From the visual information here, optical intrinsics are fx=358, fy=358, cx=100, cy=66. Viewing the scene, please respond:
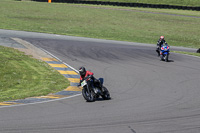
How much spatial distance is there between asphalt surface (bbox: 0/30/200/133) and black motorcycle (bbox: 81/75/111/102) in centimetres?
30

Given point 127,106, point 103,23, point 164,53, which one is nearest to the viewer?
point 127,106

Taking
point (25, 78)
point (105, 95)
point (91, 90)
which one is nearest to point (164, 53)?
point (25, 78)

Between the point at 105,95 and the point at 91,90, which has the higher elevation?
the point at 91,90

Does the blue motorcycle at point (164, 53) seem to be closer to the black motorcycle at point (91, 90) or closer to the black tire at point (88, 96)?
the black motorcycle at point (91, 90)

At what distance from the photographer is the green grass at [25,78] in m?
16.2

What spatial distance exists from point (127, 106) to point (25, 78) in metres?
7.47

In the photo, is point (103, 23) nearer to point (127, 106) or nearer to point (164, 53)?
point (164, 53)

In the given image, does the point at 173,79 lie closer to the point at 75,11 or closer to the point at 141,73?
the point at 141,73

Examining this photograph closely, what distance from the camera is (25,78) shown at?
18.8 meters

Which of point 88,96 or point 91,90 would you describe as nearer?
point 88,96

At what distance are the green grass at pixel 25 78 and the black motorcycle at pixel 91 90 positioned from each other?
2.39 metres

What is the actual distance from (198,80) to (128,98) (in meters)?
5.91

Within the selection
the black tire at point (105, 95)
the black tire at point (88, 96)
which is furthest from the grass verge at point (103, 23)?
the black tire at point (88, 96)

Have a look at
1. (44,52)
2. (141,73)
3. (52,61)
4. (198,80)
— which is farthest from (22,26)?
(198,80)
